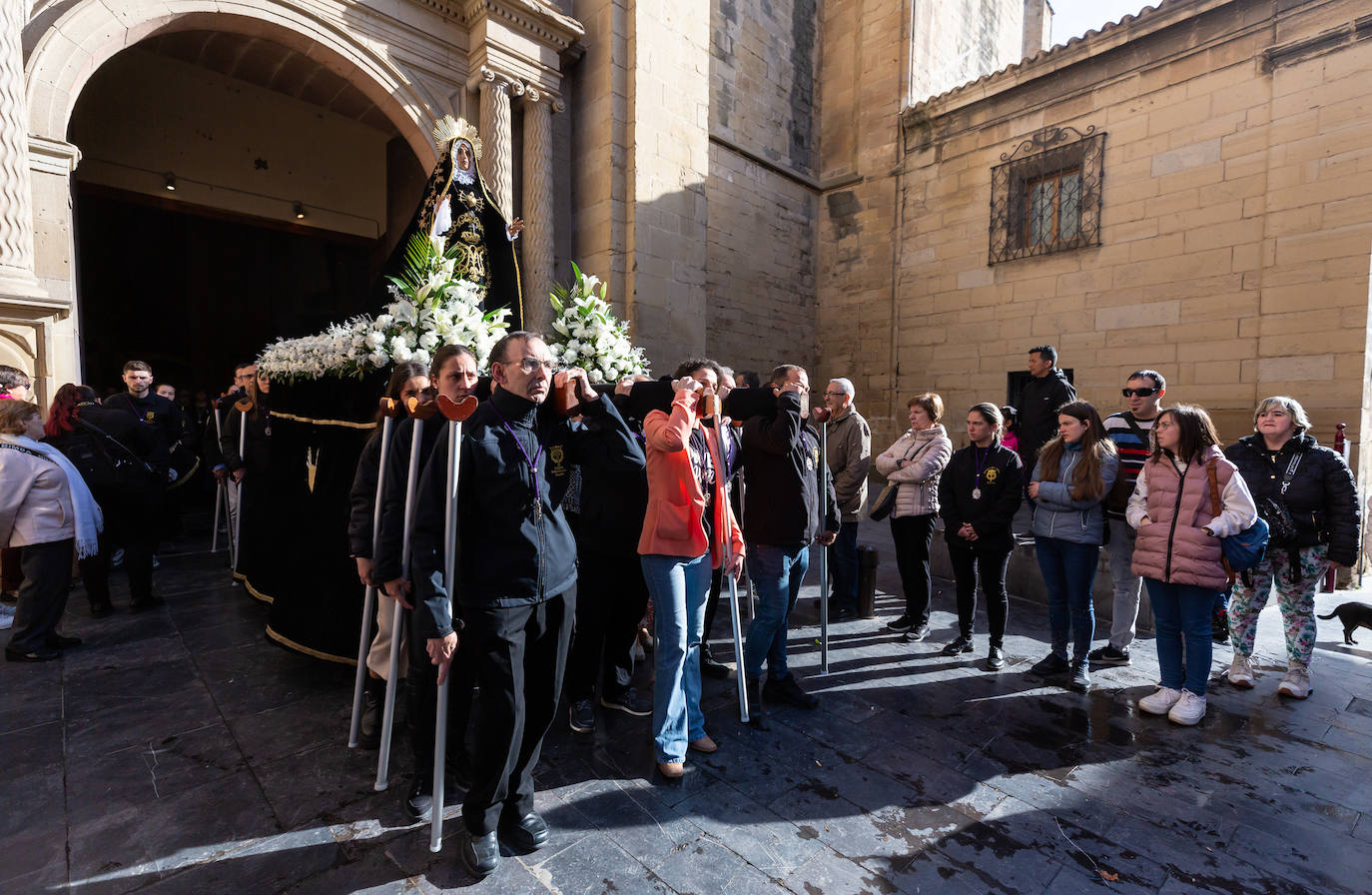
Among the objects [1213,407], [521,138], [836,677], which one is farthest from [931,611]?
[521,138]

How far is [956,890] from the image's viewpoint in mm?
2363

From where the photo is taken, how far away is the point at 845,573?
5.69 meters

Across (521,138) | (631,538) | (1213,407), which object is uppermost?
(521,138)

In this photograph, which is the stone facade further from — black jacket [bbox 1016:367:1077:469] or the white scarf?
the white scarf

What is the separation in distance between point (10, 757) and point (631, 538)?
10.6 ft

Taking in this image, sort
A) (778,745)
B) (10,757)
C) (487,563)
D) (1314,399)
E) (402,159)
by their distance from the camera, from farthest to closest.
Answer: (402,159) < (1314,399) < (778,745) < (10,757) < (487,563)

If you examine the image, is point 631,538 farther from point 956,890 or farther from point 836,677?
point 956,890

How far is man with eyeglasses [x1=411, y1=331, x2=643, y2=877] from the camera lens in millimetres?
2398

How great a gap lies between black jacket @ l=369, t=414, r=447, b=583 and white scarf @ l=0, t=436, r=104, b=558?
10.2 ft

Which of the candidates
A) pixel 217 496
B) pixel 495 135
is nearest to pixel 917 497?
pixel 495 135

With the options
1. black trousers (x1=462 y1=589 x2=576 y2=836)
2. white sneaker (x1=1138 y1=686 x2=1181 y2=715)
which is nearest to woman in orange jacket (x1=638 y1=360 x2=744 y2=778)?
black trousers (x1=462 y1=589 x2=576 y2=836)

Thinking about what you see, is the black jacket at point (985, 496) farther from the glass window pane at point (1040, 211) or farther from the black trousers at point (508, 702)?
the glass window pane at point (1040, 211)

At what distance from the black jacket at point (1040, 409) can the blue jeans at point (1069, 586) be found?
247 centimetres

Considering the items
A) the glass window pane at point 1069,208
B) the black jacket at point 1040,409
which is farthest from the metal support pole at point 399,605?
the glass window pane at point 1069,208
